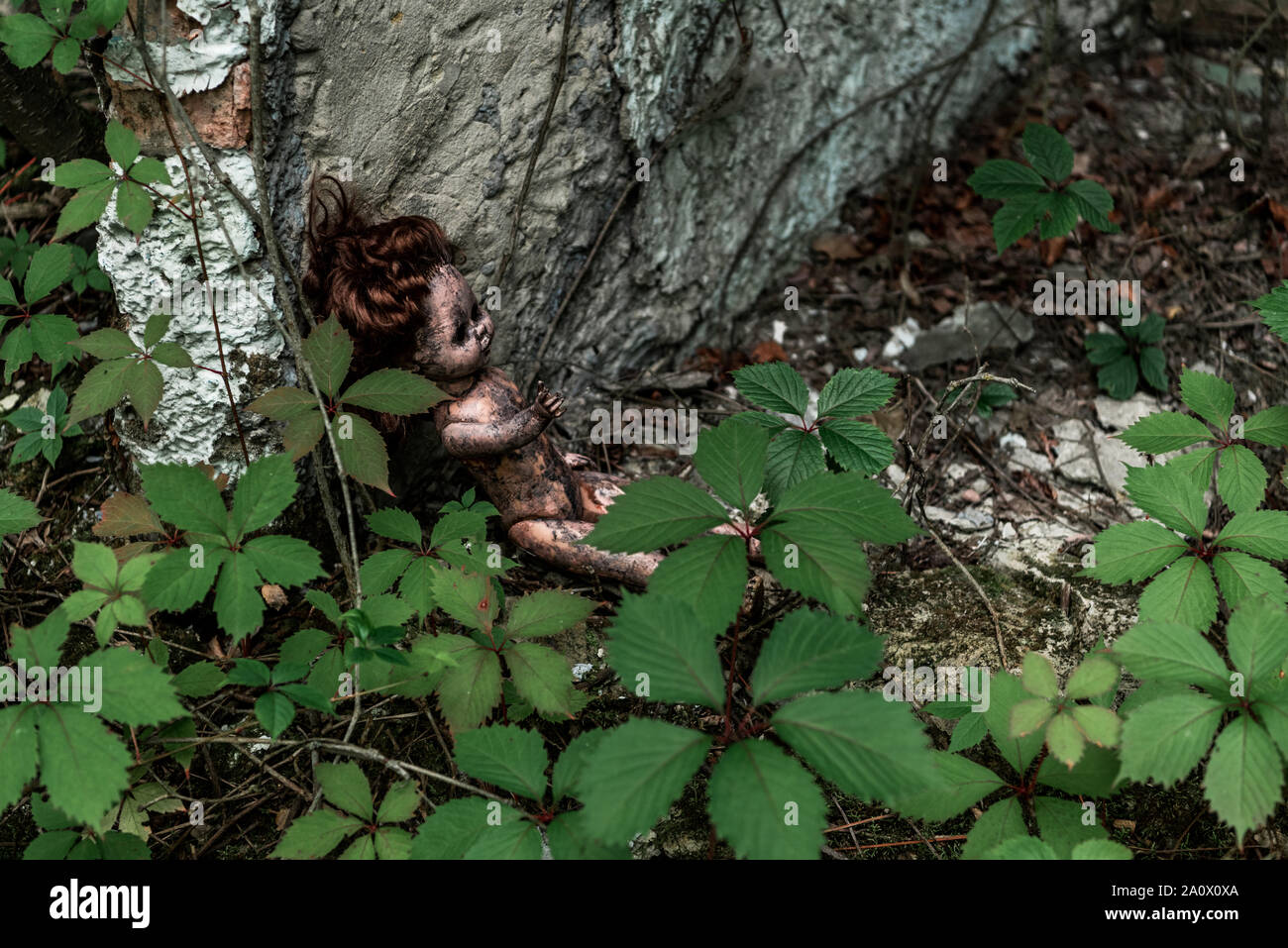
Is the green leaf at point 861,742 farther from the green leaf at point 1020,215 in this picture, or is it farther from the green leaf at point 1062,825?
the green leaf at point 1020,215

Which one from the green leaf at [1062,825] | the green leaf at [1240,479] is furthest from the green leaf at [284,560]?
the green leaf at [1240,479]

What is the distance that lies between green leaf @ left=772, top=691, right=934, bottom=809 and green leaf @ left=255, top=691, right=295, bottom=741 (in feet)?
3.09

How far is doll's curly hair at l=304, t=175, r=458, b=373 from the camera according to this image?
244 cm

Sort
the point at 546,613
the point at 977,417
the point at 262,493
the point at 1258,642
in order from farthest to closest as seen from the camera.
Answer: the point at 977,417, the point at 546,613, the point at 262,493, the point at 1258,642

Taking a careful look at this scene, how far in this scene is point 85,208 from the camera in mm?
2100

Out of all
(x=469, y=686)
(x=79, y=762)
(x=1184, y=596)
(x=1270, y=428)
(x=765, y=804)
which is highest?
(x=1270, y=428)

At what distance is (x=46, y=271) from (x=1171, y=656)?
2685 mm

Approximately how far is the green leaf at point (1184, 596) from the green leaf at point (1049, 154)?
1.60m

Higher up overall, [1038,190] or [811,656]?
[1038,190]

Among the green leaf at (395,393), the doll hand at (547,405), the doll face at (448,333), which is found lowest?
the green leaf at (395,393)

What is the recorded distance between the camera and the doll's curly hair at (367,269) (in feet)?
8.00

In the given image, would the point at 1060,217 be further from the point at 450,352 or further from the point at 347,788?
the point at 347,788

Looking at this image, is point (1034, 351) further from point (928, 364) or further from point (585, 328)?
point (585, 328)

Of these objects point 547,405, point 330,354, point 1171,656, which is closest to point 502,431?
point 547,405
